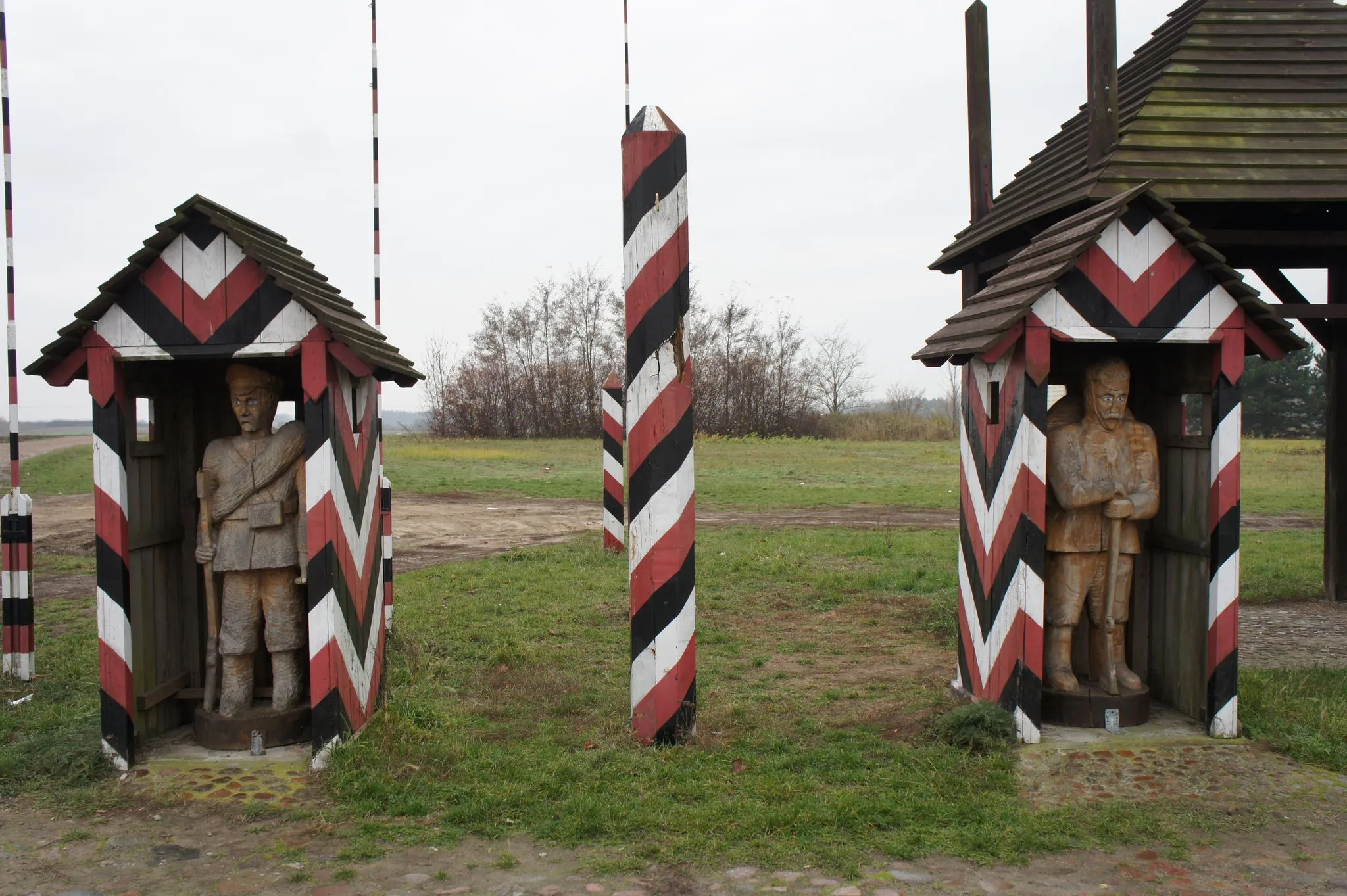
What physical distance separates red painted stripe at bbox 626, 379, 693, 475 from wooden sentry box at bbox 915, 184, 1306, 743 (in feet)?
4.66

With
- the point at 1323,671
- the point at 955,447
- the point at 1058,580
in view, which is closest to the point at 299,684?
the point at 1058,580

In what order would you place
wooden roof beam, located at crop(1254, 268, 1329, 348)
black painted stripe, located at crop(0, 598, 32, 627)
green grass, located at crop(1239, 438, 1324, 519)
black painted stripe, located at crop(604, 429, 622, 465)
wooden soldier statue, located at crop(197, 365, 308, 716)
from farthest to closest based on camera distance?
green grass, located at crop(1239, 438, 1324, 519) → black painted stripe, located at crop(604, 429, 622, 465) → wooden roof beam, located at crop(1254, 268, 1329, 348) → black painted stripe, located at crop(0, 598, 32, 627) → wooden soldier statue, located at crop(197, 365, 308, 716)

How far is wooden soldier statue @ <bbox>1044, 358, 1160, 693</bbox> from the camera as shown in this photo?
5.32 meters

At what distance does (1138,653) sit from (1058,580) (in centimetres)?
88

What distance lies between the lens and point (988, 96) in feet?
28.9

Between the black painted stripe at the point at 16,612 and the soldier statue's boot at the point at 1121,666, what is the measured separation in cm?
624

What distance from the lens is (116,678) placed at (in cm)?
488

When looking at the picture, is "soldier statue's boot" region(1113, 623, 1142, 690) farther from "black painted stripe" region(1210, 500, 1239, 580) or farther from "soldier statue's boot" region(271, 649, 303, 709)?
"soldier statue's boot" region(271, 649, 303, 709)

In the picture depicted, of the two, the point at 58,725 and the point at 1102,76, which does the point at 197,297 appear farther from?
the point at 1102,76

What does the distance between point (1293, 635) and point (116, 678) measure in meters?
7.67

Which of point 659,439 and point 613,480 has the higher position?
point 659,439

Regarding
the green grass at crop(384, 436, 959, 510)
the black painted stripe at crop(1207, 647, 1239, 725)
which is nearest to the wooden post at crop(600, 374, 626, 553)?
the green grass at crop(384, 436, 959, 510)

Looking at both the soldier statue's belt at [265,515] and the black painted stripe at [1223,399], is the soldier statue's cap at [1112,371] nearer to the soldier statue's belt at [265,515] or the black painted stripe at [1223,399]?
the black painted stripe at [1223,399]

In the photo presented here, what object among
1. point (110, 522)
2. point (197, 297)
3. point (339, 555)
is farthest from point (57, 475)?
point (339, 555)
